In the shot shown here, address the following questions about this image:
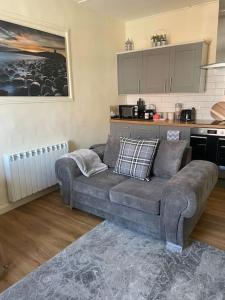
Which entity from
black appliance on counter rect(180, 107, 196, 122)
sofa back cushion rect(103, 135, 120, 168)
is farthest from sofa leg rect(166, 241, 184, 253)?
black appliance on counter rect(180, 107, 196, 122)

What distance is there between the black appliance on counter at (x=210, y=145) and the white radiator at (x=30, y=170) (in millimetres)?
1958

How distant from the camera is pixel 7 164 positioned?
2662 millimetres

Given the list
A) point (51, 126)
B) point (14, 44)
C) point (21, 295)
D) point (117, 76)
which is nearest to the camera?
point (21, 295)

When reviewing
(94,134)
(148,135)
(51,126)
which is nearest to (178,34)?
(148,135)

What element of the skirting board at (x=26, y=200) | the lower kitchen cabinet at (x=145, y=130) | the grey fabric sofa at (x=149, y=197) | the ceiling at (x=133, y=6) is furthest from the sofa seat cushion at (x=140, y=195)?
the ceiling at (x=133, y=6)

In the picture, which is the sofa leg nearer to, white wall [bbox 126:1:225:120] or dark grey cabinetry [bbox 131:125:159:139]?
dark grey cabinetry [bbox 131:125:159:139]

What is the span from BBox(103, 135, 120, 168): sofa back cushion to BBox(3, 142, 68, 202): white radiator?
2.28 feet

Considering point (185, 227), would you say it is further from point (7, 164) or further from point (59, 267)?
point (7, 164)

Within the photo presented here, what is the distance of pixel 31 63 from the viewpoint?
2.84 m

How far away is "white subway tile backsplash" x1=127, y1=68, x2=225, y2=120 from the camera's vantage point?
3.57m

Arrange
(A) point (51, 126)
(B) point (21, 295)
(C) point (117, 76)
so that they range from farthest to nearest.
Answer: (C) point (117, 76) < (A) point (51, 126) < (B) point (21, 295)

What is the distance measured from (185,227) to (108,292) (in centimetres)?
82

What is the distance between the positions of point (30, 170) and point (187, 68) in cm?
→ 276

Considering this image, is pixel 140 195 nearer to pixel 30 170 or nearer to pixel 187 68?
pixel 30 170
